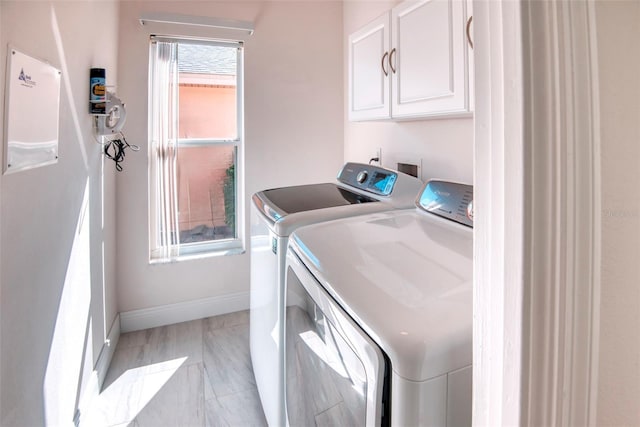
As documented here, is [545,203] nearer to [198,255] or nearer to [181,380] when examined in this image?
[181,380]

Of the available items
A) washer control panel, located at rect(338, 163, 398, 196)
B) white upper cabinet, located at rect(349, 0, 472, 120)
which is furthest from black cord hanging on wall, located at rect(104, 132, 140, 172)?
white upper cabinet, located at rect(349, 0, 472, 120)

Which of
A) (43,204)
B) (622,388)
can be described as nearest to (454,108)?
(622,388)

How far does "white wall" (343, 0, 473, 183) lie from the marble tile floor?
1.57m

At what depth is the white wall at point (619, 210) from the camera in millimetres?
389

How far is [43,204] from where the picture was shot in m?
1.18

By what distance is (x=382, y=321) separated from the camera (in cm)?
66

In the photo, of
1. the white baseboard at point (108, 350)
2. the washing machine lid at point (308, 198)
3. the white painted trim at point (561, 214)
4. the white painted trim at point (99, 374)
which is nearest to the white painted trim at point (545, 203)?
the white painted trim at point (561, 214)

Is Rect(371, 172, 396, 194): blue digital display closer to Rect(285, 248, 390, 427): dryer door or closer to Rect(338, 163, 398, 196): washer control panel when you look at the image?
Rect(338, 163, 398, 196): washer control panel

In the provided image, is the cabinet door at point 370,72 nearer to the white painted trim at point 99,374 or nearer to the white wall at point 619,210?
the white wall at point 619,210

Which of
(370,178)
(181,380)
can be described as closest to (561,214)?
(370,178)

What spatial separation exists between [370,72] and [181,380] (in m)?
2.02

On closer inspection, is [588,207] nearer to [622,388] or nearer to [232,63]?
[622,388]

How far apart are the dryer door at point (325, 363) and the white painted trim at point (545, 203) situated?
0.90ft

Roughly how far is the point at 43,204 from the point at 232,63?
1824 millimetres
